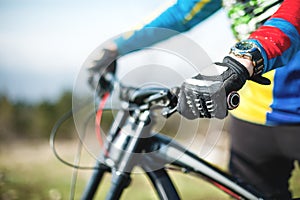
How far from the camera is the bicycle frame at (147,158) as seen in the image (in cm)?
126

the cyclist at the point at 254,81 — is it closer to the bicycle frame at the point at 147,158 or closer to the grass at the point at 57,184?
the bicycle frame at the point at 147,158

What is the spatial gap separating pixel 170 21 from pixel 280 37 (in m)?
0.59

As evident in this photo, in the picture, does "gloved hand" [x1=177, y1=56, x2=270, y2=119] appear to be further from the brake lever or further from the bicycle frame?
the bicycle frame

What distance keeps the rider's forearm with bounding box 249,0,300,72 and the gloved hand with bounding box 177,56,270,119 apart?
0.08m

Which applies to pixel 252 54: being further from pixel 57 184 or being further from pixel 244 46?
pixel 57 184

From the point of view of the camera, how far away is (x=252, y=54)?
88cm

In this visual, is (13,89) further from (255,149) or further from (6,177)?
(255,149)

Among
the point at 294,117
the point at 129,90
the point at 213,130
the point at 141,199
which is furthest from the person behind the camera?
the point at 141,199

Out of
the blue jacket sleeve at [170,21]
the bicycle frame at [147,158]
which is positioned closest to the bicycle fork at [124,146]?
the bicycle frame at [147,158]

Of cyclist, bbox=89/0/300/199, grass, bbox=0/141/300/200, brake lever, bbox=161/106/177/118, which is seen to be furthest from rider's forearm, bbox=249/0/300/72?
grass, bbox=0/141/300/200

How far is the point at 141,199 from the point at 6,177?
116 cm

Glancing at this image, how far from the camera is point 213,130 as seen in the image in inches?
39.6

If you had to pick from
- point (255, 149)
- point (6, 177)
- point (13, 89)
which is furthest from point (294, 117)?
point (13, 89)

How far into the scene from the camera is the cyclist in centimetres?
86
